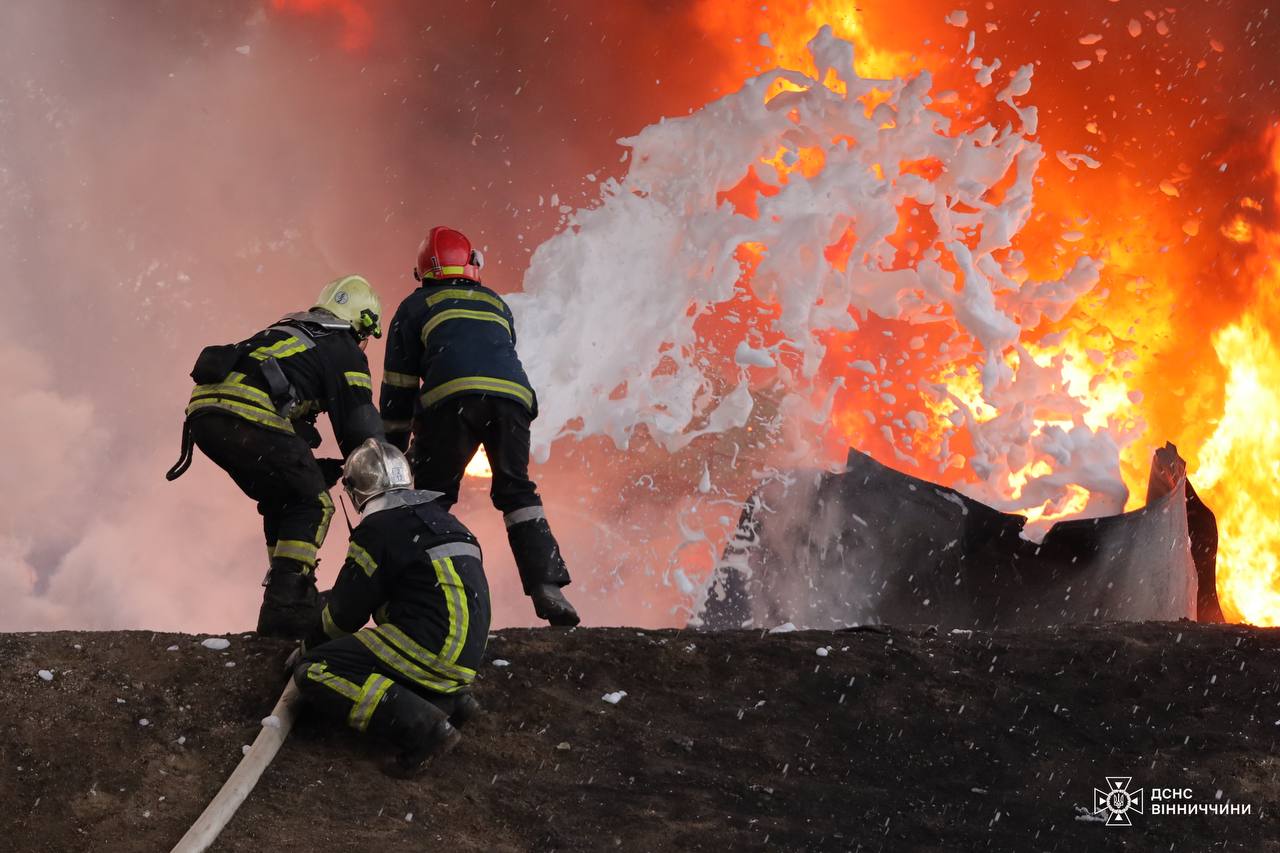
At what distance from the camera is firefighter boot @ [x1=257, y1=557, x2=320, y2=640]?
4.98 m

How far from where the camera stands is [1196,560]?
9180 mm

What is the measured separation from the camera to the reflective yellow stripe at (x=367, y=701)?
400cm

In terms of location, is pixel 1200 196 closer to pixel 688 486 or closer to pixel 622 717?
pixel 688 486

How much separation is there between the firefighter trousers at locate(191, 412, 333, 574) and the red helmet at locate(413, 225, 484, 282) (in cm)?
119

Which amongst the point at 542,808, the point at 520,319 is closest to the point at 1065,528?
the point at 520,319

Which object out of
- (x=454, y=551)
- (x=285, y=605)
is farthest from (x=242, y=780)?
(x=285, y=605)

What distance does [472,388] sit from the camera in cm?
550

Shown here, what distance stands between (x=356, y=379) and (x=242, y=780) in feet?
6.39

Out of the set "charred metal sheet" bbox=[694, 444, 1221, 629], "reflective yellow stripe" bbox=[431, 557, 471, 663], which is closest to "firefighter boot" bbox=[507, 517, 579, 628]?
"reflective yellow stripe" bbox=[431, 557, 471, 663]

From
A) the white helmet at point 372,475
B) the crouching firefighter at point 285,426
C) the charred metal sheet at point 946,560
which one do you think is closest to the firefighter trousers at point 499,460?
the crouching firefighter at point 285,426

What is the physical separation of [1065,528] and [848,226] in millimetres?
3265

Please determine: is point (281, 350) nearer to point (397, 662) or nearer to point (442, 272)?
point (442, 272)

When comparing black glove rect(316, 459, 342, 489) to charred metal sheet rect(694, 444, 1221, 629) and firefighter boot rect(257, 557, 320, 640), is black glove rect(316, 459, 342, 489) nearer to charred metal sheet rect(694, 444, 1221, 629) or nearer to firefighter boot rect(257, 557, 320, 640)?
firefighter boot rect(257, 557, 320, 640)

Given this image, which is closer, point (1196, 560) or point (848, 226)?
point (1196, 560)
